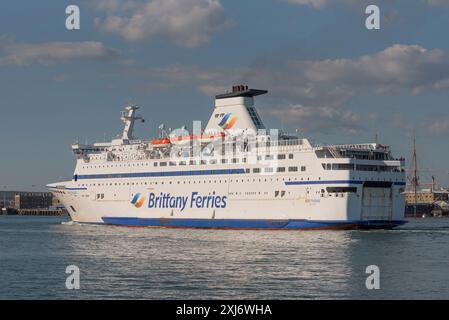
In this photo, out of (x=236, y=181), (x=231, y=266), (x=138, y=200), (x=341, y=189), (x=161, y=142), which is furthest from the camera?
(x=161, y=142)

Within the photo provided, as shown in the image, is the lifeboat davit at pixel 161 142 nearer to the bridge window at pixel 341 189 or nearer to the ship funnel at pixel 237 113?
the ship funnel at pixel 237 113

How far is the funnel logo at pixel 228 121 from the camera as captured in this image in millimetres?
59844

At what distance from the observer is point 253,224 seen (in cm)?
5366

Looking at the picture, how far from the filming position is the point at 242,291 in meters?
24.7

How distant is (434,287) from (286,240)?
61.8ft

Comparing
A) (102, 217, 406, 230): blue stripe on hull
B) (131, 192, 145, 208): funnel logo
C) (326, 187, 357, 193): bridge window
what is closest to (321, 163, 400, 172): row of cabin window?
(326, 187, 357, 193): bridge window

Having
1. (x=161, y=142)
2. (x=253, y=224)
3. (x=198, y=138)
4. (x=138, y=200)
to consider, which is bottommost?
(x=253, y=224)

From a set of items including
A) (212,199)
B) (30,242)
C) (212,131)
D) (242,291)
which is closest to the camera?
(242,291)

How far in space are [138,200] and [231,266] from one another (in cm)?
3180

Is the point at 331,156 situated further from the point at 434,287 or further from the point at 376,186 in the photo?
the point at 434,287

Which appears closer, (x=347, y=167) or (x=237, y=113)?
(x=347, y=167)

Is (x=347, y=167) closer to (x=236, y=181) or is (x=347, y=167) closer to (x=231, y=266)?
(x=236, y=181)

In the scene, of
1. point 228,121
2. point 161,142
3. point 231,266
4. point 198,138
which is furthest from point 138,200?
point 231,266
